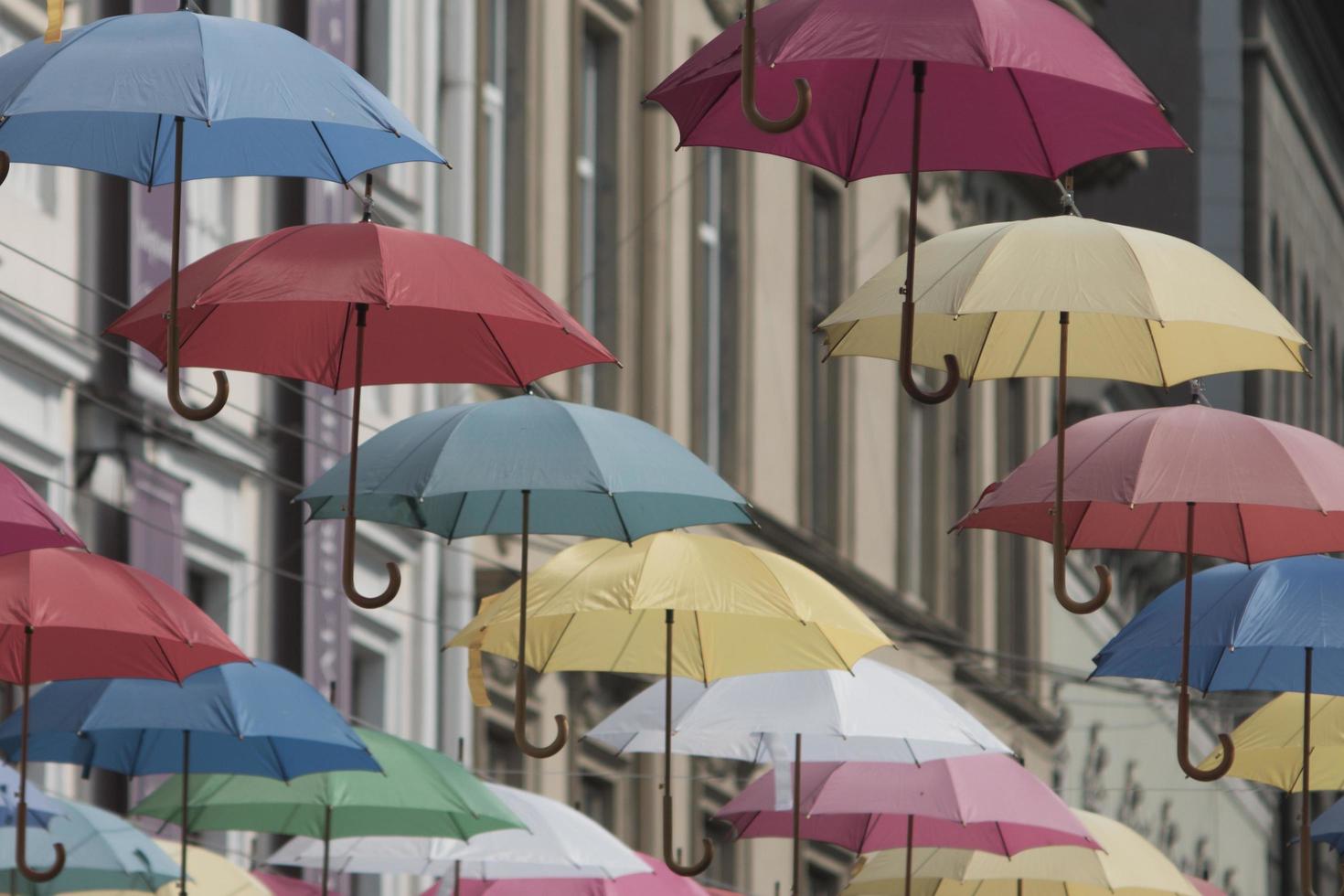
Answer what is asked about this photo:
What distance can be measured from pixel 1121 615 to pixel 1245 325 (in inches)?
1301

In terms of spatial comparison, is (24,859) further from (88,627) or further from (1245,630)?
(1245,630)

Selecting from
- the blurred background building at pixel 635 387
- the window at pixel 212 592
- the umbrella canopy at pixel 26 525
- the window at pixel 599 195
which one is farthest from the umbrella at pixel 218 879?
the window at pixel 599 195

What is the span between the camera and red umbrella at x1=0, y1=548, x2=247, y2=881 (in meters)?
11.7

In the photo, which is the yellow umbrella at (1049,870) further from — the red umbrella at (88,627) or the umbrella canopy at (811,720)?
the red umbrella at (88,627)

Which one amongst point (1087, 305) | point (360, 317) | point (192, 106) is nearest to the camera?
point (192, 106)

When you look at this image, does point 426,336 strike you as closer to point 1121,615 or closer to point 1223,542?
point 1223,542

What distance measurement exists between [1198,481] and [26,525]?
3666 millimetres

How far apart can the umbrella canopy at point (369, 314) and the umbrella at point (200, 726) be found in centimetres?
148

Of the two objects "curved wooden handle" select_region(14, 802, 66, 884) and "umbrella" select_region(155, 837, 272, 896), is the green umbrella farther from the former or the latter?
"curved wooden handle" select_region(14, 802, 66, 884)

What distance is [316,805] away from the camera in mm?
15180

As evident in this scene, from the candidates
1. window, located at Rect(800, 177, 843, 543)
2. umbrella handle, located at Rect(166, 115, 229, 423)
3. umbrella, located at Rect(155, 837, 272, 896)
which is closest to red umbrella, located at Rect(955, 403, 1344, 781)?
umbrella handle, located at Rect(166, 115, 229, 423)

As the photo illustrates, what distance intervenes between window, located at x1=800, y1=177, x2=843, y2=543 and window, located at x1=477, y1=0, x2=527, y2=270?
288 inches

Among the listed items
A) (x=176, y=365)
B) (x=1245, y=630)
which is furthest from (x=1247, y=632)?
(x=176, y=365)

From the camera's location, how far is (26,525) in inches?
436
